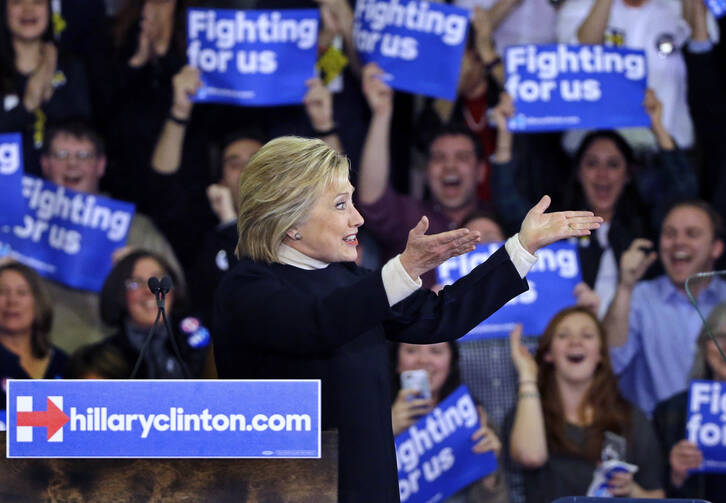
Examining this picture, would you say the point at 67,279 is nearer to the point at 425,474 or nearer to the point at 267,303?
the point at 425,474

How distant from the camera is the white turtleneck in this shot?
7.75ft

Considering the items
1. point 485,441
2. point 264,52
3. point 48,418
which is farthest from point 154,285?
point 264,52

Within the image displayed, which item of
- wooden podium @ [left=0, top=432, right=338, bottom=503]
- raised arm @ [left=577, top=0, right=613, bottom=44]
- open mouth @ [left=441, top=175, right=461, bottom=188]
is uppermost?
raised arm @ [left=577, top=0, right=613, bottom=44]

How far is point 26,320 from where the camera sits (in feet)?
17.4

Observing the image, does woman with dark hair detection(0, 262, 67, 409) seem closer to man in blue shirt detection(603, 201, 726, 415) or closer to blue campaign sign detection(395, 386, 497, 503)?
blue campaign sign detection(395, 386, 497, 503)

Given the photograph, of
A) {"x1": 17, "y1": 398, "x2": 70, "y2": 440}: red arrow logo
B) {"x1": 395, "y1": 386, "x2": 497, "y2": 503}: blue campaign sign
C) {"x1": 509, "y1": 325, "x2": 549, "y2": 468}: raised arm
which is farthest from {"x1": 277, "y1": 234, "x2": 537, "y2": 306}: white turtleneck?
{"x1": 509, "y1": 325, "x2": 549, "y2": 468}: raised arm

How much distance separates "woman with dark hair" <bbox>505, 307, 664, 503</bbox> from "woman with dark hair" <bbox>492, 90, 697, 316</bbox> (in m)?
0.38

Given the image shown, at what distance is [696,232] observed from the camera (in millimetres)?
5371

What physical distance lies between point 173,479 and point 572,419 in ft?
10.0

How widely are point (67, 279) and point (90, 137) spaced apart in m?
0.65

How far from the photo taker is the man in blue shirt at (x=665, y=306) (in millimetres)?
5355

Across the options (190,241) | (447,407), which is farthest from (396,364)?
(190,241)

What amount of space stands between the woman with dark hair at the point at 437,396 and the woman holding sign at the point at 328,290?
2371mm

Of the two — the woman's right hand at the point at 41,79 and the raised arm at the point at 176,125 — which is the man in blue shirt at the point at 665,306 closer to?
the raised arm at the point at 176,125
